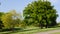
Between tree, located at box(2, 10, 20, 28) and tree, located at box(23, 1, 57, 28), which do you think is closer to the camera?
tree, located at box(2, 10, 20, 28)

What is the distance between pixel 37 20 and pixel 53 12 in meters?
6.60

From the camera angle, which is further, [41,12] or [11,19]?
[41,12]

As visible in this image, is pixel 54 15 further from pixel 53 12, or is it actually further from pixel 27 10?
pixel 27 10

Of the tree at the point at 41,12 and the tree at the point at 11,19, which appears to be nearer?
the tree at the point at 11,19

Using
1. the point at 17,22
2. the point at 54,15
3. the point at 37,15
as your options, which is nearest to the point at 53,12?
the point at 54,15

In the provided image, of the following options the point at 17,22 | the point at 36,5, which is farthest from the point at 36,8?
the point at 17,22

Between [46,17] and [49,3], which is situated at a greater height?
[49,3]

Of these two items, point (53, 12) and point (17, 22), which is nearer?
point (17, 22)

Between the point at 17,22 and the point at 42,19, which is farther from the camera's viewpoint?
the point at 42,19

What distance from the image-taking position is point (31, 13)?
70.4 metres

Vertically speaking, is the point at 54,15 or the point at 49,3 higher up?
the point at 49,3

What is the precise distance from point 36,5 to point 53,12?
6784mm

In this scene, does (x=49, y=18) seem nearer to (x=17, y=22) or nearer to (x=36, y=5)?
(x=36, y=5)

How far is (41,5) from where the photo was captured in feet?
222
